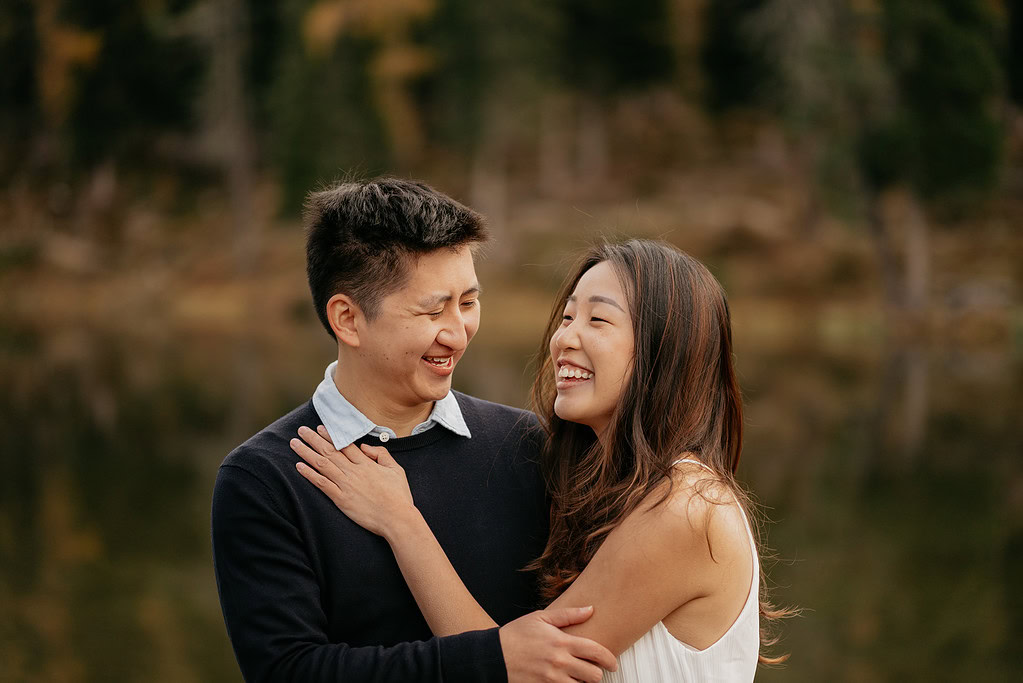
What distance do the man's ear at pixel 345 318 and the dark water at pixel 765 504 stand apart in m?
4.30

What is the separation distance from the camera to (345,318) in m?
2.82

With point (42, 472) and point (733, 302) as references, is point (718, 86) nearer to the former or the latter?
point (733, 302)

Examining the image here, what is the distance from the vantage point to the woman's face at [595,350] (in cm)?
279

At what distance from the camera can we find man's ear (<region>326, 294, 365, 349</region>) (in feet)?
9.20

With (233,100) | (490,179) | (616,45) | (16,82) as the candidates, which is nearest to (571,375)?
(490,179)

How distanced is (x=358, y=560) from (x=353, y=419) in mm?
348

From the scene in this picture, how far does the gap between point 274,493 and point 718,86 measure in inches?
1336

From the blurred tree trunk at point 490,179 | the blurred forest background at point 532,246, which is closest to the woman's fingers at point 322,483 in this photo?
the blurred forest background at point 532,246

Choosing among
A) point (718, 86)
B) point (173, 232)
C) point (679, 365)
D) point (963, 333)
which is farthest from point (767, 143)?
point (679, 365)

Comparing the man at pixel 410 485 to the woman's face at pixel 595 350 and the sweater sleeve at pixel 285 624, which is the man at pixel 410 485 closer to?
the sweater sleeve at pixel 285 624

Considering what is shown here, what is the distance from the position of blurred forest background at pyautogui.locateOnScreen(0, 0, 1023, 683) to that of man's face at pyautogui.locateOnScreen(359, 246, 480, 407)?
0.61 metres

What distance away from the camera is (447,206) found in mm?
2721

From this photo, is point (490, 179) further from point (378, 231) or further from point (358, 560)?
point (358, 560)

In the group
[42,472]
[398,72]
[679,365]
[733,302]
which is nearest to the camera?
[679,365]
